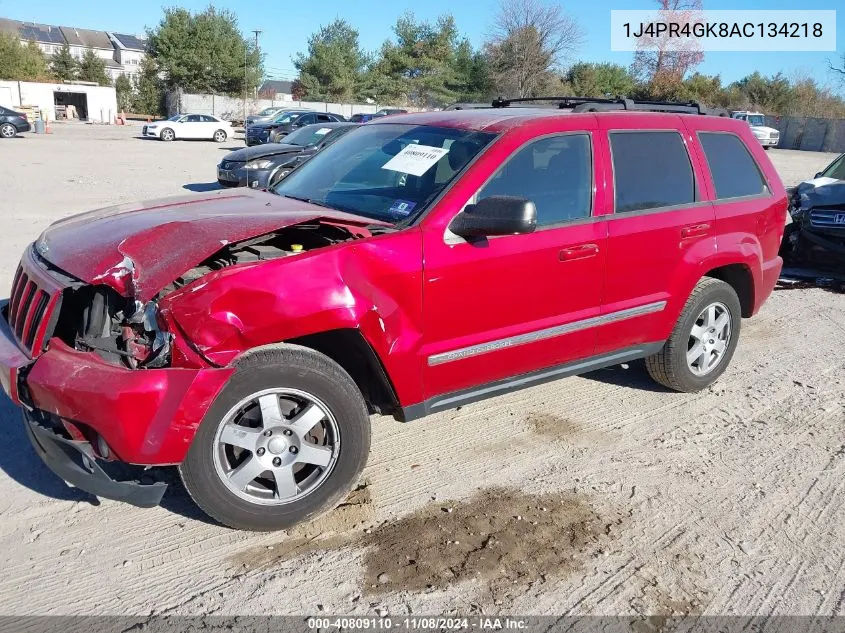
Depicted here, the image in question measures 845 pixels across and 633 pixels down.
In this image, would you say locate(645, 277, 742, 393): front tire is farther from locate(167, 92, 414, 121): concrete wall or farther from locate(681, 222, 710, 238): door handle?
locate(167, 92, 414, 121): concrete wall

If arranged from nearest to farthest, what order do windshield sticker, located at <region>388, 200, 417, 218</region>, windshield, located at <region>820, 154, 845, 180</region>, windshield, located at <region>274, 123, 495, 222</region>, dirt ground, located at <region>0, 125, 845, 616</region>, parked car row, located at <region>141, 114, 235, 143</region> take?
dirt ground, located at <region>0, 125, 845, 616</region> → windshield sticker, located at <region>388, 200, 417, 218</region> → windshield, located at <region>274, 123, 495, 222</region> → windshield, located at <region>820, 154, 845, 180</region> → parked car row, located at <region>141, 114, 235, 143</region>

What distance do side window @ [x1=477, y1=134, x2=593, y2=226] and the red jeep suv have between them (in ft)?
0.04

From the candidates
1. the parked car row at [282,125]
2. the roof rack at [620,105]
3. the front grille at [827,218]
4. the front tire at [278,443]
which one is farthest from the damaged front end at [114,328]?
the parked car row at [282,125]

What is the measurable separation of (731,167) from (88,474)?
4403mm

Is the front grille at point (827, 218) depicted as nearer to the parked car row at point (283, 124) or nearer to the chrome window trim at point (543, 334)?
the chrome window trim at point (543, 334)

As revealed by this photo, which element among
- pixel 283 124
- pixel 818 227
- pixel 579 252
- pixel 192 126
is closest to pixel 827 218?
pixel 818 227

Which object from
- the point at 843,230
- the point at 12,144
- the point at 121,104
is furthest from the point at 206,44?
the point at 843,230

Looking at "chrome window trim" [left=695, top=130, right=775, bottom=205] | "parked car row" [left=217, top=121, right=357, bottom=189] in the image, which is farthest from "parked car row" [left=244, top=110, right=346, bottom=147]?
"chrome window trim" [left=695, top=130, right=775, bottom=205]

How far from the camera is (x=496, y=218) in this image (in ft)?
10.6

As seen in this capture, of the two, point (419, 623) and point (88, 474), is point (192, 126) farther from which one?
point (419, 623)

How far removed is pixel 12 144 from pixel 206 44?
1225 inches

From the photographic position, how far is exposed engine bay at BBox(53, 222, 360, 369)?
282 centimetres

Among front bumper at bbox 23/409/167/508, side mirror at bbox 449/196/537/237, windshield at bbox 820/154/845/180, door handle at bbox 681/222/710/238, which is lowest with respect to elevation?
front bumper at bbox 23/409/167/508

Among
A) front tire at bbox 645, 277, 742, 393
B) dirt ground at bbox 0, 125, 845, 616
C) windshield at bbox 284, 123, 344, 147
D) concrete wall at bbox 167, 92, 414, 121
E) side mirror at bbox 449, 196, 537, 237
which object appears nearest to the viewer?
dirt ground at bbox 0, 125, 845, 616
